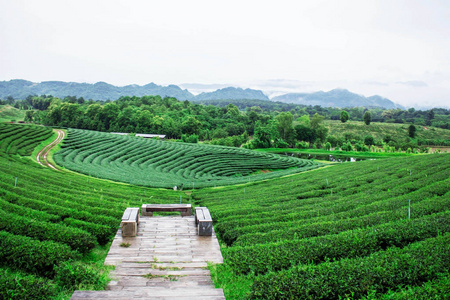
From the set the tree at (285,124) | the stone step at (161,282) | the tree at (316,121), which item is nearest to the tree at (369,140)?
the tree at (316,121)

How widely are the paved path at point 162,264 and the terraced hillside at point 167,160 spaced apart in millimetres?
22939

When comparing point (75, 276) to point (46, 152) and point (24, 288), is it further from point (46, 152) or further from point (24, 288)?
point (46, 152)

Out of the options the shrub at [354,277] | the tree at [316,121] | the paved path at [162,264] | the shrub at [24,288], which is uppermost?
the tree at [316,121]

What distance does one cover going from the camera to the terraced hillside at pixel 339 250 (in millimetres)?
6305

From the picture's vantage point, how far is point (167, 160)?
4628 cm

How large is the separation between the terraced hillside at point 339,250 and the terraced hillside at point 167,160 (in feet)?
73.3

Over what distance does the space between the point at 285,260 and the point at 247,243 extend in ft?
6.79

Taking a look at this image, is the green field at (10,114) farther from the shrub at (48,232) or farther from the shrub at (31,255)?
the shrub at (31,255)

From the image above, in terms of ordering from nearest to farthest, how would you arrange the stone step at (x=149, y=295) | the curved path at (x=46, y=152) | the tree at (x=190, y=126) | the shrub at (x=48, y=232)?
the stone step at (x=149, y=295) → the shrub at (x=48, y=232) → the curved path at (x=46, y=152) → the tree at (x=190, y=126)

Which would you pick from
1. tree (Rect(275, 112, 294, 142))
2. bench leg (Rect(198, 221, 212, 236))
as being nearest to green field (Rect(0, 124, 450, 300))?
bench leg (Rect(198, 221, 212, 236))

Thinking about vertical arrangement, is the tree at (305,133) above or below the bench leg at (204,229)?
above

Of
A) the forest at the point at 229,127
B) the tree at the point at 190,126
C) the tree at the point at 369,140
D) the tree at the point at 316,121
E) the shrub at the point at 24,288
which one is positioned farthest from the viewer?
the tree at the point at 190,126

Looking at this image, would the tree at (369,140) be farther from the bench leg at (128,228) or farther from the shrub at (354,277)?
the bench leg at (128,228)

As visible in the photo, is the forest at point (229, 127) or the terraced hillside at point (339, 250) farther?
the forest at point (229, 127)
